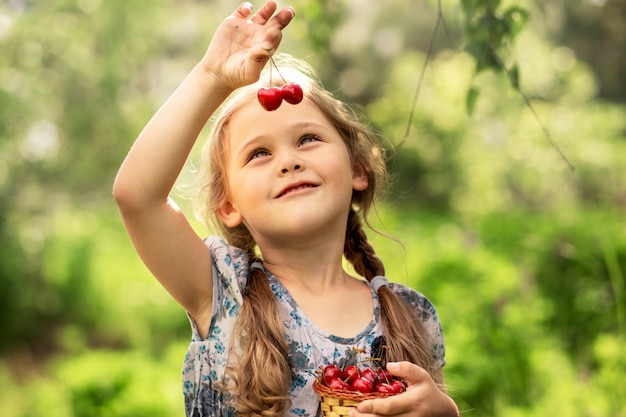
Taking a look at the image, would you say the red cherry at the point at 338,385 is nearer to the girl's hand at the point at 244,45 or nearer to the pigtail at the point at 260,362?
the pigtail at the point at 260,362

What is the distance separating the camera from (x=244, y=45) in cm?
164

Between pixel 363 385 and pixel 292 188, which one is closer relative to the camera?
pixel 363 385

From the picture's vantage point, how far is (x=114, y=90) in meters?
8.70

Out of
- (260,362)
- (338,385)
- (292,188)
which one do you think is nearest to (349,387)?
(338,385)

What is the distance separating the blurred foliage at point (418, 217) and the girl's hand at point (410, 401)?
757 mm

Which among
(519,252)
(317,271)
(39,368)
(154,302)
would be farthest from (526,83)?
(317,271)

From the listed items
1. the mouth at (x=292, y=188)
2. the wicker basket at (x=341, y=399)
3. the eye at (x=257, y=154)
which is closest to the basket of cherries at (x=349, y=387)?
the wicker basket at (x=341, y=399)

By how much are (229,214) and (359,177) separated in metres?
0.39

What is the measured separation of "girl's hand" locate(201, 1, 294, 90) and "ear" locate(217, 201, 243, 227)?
0.42 meters

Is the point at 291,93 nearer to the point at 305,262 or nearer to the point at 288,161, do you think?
the point at 288,161

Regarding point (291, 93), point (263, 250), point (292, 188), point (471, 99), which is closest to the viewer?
point (291, 93)

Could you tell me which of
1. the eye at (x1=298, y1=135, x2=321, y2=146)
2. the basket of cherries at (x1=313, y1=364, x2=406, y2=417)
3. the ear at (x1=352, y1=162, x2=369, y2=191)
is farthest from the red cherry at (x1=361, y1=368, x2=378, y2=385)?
the ear at (x1=352, y1=162, x2=369, y2=191)

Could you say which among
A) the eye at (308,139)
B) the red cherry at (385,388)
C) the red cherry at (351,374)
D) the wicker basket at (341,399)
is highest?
the eye at (308,139)

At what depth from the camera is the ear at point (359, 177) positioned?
84.7 inches
